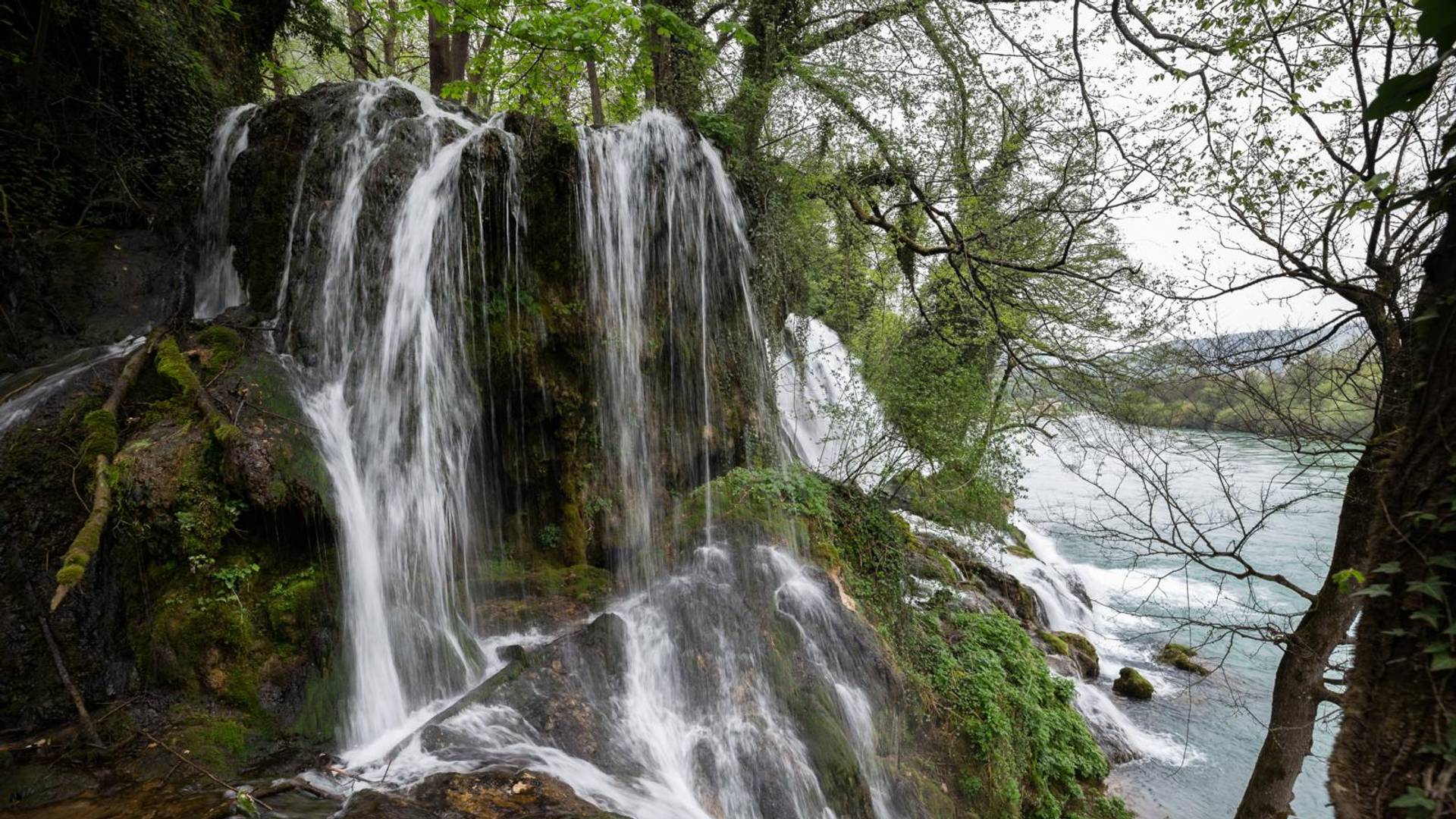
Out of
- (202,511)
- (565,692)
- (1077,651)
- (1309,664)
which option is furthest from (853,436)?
(202,511)

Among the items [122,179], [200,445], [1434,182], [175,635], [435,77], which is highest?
[435,77]

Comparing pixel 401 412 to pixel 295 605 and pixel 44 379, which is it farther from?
pixel 44 379

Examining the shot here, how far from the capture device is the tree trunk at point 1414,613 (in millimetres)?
1391

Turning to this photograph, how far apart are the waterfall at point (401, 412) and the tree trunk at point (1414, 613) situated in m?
4.92

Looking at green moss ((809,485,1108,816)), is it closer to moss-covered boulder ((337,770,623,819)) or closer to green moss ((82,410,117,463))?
moss-covered boulder ((337,770,623,819))

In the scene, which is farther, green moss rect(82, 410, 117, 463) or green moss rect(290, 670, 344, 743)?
green moss rect(82, 410, 117, 463)

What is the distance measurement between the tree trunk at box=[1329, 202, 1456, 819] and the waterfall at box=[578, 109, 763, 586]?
5093 millimetres

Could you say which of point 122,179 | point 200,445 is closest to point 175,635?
point 200,445

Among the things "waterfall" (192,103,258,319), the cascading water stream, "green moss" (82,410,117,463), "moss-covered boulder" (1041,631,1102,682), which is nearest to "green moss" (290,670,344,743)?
the cascading water stream

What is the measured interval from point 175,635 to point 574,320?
3.79 m

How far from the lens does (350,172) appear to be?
589 centimetres

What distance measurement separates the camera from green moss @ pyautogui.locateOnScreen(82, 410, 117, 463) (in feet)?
13.6

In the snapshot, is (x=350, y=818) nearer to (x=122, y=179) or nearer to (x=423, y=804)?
(x=423, y=804)

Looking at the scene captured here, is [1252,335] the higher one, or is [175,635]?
[1252,335]
